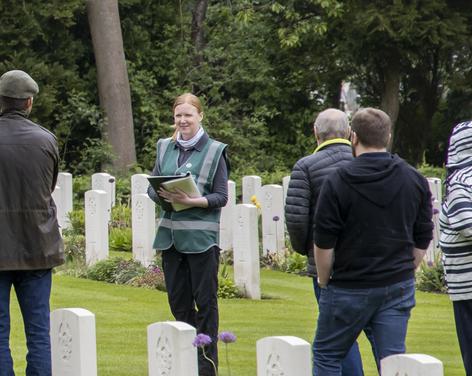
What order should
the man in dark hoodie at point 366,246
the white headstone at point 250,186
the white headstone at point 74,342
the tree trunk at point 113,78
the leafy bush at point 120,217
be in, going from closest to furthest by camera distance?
1. the white headstone at point 74,342
2. the man in dark hoodie at point 366,246
3. the white headstone at point 250,186
4. the leafy bush at point 120,217
5. the tree trunk at point 113,78

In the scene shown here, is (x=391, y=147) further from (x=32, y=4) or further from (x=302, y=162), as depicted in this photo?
(x=302, y=162)

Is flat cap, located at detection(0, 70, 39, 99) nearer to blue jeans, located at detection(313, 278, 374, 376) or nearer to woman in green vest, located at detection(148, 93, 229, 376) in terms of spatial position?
woman in green vest, located at detection(148, 93, 229, 376)

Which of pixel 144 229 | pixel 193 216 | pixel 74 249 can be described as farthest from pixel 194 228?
pixel 74 249

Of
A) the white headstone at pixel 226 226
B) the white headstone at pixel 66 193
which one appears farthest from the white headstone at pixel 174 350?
the white headstone at pixel 66 193

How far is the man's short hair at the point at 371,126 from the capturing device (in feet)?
19.2

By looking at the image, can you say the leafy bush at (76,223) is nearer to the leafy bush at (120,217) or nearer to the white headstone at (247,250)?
the leafy bush at (120,217)

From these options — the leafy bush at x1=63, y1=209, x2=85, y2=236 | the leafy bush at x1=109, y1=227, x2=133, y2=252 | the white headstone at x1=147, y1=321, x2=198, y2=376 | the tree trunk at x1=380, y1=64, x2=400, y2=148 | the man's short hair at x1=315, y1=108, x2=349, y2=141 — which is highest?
the tree trunk at x1=380, y1=64, x2=400, y2=148

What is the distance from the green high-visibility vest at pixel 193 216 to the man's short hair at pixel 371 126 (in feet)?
6.61

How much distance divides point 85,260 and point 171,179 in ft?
21.2

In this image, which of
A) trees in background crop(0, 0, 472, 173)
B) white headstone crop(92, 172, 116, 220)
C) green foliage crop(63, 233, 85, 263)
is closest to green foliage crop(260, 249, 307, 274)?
green foliage crop(63, 233, 85, 263)

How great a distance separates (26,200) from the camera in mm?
6617

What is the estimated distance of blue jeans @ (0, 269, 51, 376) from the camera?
21.4ft

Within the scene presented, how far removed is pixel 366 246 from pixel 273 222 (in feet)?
28.1

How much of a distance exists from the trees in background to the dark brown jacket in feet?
51.2
